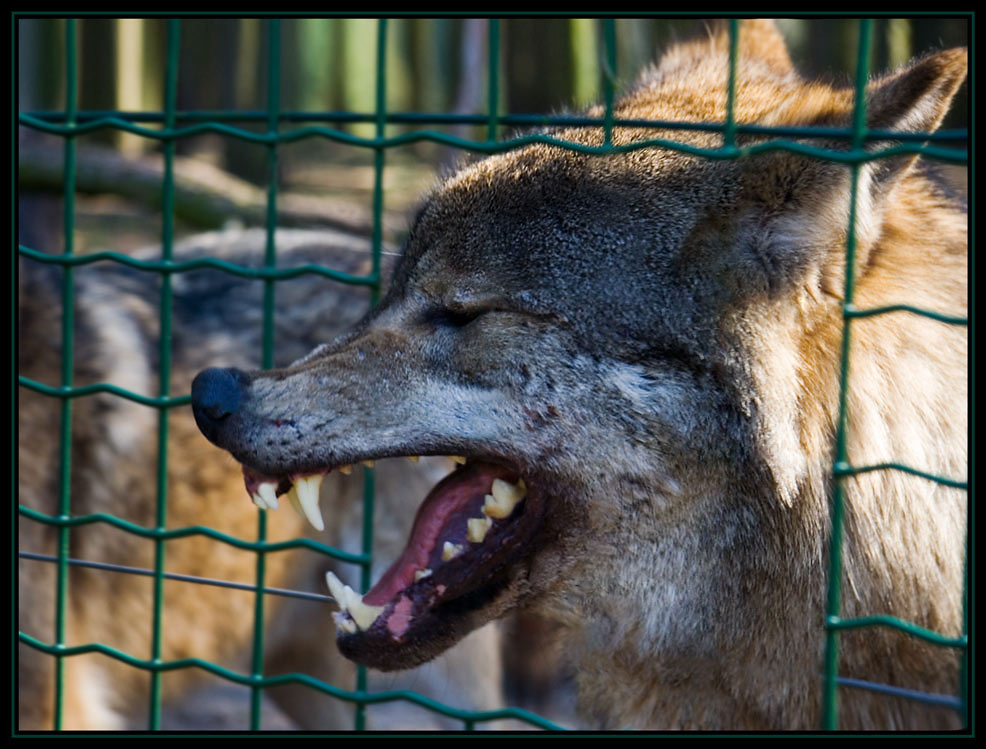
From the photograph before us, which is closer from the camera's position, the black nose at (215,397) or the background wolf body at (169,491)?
the black nose at (215,397)

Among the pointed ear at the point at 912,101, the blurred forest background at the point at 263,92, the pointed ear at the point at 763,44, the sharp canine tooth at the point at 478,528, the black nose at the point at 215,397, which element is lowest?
the sharp canine tooth at the point at 478,528

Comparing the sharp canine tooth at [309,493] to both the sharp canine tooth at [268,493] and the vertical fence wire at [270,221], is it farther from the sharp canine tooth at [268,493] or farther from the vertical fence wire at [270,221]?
the vertical fence wire at [270,221]

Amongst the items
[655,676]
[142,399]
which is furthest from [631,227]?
[142,399]

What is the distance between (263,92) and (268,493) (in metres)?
12.9

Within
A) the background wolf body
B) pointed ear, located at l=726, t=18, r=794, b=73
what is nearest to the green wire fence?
pointed ear, located at l=726, t=18, r=794, b=73

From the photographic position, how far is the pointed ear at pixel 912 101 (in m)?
2.09

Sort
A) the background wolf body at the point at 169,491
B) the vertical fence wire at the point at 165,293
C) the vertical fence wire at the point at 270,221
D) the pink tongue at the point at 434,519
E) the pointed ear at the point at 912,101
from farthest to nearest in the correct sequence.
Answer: the background wolf body at the point at 169,491
the vertical fence wire at the point at 165,293
the vertical fence wire at the point at 270,221
the pink tongue at the point at 434,519
the pointed ear at the point at 912,101

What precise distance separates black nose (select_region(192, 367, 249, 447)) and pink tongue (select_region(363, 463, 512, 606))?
0.50 m

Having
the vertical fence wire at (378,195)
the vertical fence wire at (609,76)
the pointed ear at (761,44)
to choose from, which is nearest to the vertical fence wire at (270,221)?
the vertical fence wire at (378,195)

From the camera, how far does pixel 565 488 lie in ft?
7.91

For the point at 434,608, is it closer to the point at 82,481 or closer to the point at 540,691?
the point at 82,481

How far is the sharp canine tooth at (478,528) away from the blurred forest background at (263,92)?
1090 millimetres

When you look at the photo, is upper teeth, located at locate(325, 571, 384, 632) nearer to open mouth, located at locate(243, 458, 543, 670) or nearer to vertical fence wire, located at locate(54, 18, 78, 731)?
open mouth, located at locate(243, 458, 543, 670)

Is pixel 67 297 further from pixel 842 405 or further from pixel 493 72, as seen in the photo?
pixel 842 405
